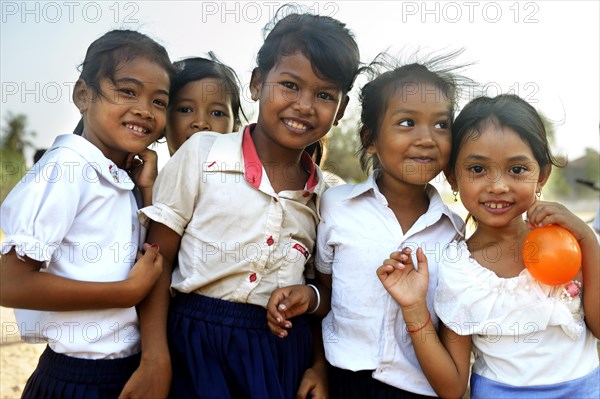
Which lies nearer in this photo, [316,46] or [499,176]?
[499,176]

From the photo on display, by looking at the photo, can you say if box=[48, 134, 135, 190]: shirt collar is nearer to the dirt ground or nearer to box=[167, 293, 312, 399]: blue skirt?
box=[167, 293, 312, 399]: blue skirt

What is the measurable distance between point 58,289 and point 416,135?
4.35 feet

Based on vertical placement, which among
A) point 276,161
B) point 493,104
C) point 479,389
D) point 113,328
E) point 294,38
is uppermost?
point 294,38

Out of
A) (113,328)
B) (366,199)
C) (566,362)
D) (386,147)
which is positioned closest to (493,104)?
(386,147)

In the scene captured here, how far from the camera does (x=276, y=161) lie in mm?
2195

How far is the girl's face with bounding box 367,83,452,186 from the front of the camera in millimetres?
2059

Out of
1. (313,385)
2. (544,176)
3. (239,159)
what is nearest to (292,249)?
(239,159)

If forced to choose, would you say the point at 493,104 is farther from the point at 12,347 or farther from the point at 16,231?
the point at 12,347

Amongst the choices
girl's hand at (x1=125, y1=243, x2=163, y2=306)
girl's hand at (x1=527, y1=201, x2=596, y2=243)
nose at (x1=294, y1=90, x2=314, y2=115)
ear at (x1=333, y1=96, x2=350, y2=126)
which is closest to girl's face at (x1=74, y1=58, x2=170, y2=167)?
girl's hand at (x1=125, y1=243, x2=163, y2=306)

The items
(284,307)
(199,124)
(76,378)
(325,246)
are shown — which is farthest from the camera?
(199,124)

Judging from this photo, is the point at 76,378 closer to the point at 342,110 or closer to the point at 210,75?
the point at 342,110

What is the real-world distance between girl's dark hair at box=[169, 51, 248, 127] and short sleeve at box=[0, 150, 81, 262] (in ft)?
3.16

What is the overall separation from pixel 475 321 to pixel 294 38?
1.22 meters

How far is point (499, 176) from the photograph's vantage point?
193 centimetres
